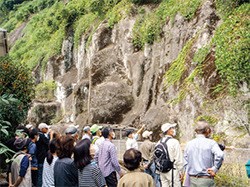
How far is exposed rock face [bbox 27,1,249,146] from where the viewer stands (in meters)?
12.4

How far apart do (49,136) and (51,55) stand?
87.7 ft

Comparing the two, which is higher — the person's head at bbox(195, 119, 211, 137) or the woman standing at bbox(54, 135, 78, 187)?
the person's head at bbox(195, 119, 211, 137)

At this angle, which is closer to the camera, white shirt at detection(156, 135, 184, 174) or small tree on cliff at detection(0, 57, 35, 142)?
white shirt at detection(156, 135, 184, 174)

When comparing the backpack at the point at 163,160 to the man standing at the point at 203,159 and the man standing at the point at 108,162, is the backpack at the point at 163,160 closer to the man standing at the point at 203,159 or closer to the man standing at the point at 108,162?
the man standing at the point at 108,162

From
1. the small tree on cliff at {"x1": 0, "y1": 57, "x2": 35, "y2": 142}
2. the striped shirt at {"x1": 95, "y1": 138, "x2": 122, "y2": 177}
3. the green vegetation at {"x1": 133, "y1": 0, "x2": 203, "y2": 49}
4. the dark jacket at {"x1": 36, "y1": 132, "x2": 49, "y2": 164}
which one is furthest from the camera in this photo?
the green vegetation at {"x1": 133, "y1": 0, "x2": 203, "y2": 49}

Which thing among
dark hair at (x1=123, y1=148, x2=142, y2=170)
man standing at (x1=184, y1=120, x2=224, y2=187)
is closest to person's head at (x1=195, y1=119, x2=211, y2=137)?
man standing at (x1=184, y1=120, x2=224, y2=187)

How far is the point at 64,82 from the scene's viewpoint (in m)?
31.2

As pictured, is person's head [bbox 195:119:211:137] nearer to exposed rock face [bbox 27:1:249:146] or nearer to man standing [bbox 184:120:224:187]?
man standing [bbox 184:120:224:187]

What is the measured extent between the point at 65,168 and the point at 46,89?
29393 millimetres

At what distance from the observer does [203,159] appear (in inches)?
181

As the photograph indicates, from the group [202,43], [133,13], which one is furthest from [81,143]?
[133,13]

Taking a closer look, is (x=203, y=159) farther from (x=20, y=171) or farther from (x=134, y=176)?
(x=20, y=171)

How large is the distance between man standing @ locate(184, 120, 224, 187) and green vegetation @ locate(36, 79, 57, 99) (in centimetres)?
2892

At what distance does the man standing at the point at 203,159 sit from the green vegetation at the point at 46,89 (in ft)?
94.9
